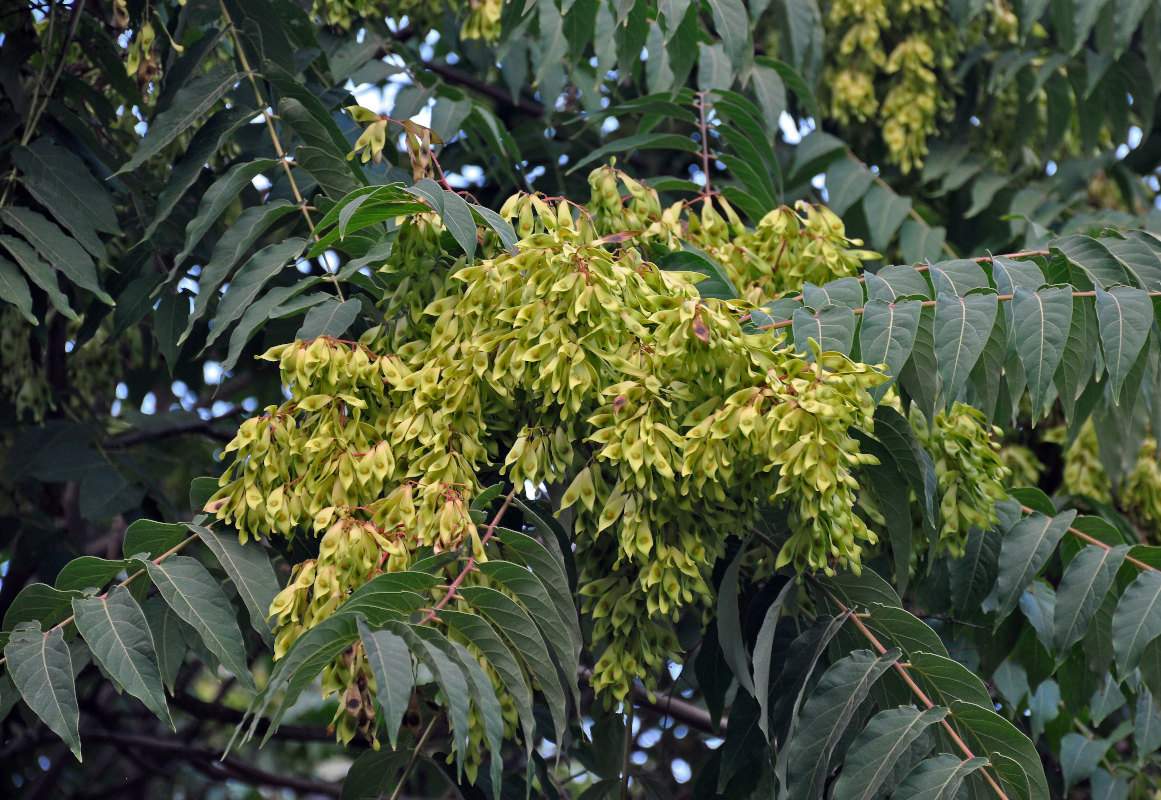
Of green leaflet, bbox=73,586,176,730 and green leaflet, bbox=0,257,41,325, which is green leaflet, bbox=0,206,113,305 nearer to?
green leaflet, bbox=0,257,41,325

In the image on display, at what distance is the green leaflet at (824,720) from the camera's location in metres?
1.65

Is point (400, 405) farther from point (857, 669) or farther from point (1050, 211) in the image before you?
point (1050, 211)

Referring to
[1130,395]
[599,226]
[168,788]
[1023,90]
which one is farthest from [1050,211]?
[168,788]

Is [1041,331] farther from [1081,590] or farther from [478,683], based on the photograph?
[478,683]

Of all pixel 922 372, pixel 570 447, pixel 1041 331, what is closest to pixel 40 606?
pixel 570 447

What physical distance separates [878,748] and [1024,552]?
2.21ft

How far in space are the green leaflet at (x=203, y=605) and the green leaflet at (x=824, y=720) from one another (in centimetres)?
82

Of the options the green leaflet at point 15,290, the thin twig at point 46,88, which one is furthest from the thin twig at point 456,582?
the thin twig at point 46,88

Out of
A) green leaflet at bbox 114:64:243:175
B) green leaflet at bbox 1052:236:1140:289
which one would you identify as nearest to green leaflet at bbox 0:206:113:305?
green leaflet at bbox 114:64:243:175

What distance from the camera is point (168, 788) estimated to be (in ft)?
13.7

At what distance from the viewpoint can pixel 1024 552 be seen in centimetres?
210

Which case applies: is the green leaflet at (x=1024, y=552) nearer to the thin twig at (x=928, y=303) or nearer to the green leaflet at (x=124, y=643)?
the thin twig at (x=928, y=303)

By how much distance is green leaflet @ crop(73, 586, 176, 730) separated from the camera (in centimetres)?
155

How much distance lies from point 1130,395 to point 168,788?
3689 mm
